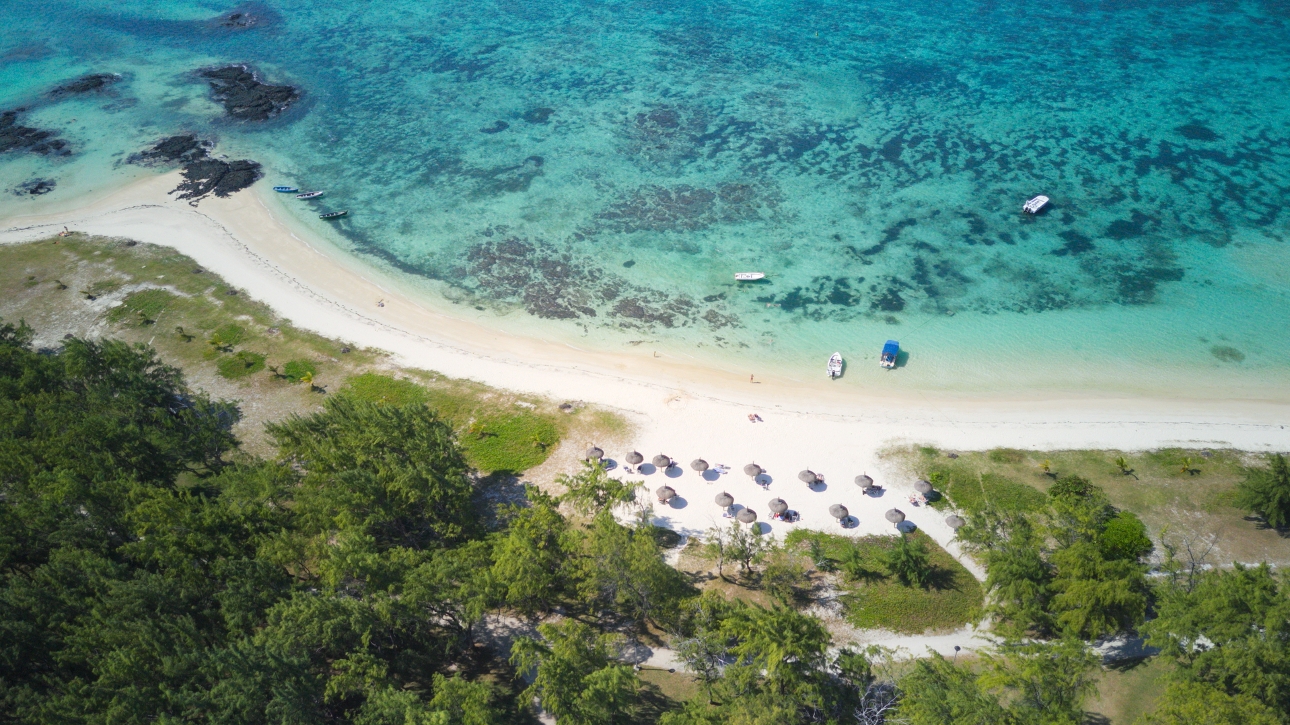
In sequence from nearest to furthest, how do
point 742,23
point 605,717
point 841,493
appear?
point 605,717 < point 841,493 < point 742,23

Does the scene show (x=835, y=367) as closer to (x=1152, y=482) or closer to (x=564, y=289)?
(x=1152, y=482)

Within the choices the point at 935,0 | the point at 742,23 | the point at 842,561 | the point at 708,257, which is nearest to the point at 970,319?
the point at 708,257

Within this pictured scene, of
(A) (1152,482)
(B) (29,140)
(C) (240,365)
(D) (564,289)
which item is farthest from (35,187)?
(A) (1152,482)

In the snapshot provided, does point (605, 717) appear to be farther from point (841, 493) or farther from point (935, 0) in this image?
point (935, 0)

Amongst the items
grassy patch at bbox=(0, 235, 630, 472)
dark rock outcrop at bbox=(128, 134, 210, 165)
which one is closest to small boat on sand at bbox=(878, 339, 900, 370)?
grassy patch at bbox=(0, 235, 630, 472)

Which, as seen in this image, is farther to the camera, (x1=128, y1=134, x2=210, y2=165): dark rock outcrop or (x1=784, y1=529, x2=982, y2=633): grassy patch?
(x1=128, y1=134, x2=210, y2=165): dark rock outcrop

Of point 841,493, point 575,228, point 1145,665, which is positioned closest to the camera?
point 1145,665

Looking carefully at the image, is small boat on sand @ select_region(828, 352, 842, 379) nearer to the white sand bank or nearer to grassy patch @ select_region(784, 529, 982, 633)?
the white sand bank
